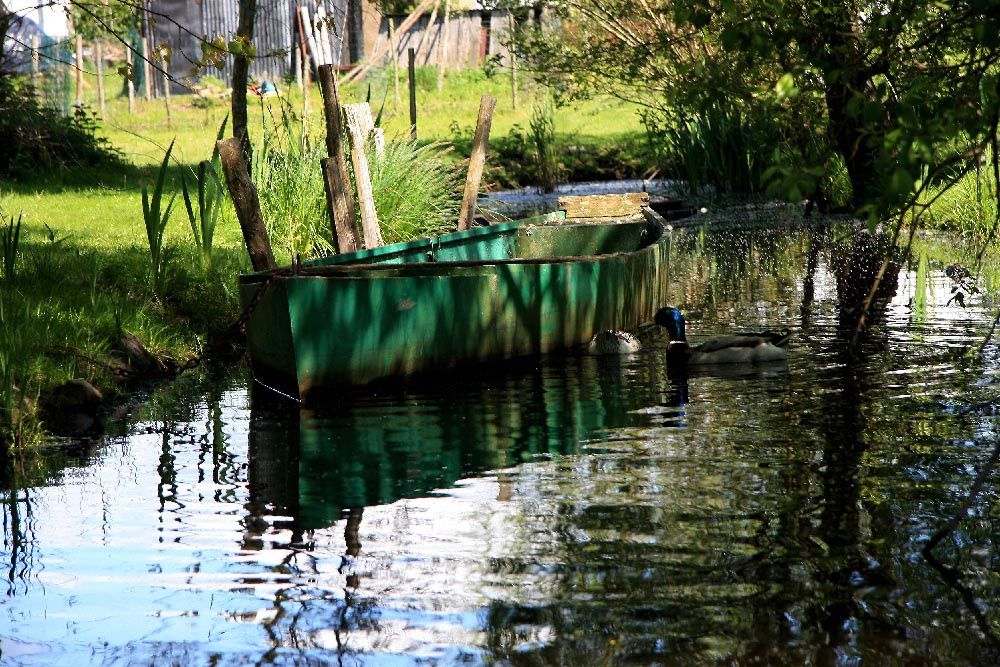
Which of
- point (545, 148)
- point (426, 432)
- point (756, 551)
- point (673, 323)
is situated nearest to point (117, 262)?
point (426, 432)

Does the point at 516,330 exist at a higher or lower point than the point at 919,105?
lower

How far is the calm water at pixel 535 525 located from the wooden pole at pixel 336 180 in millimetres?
2318

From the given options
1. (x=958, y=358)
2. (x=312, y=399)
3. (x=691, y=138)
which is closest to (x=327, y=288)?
(x=312, y=399)

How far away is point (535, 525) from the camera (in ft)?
16.4

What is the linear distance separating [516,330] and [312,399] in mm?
1720

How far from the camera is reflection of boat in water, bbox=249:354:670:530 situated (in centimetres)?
568

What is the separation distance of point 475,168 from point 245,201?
13.4ft

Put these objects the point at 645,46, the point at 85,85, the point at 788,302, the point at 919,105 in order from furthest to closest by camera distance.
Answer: the point at 85,85
the point at 645,46
the point at 788,302
the point at 919,105

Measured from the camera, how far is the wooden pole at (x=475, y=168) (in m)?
12.3

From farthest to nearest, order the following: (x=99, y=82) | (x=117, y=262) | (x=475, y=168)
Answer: (x=99, y=82) < (x=475, y=168) < (x=117, y=262)

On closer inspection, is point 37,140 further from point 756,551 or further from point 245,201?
point 756,551

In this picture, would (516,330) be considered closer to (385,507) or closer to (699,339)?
(699,339)

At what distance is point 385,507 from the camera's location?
17.5 ft

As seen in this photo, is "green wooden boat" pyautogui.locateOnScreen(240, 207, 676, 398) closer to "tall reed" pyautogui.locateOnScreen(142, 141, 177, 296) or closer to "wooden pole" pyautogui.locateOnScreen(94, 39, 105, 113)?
"tall reed" pyautogui.locateOnScreen(142, 141, 177, 296)
